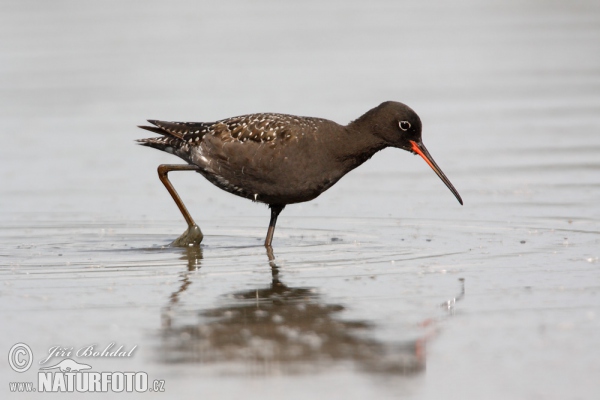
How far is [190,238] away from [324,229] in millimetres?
1369

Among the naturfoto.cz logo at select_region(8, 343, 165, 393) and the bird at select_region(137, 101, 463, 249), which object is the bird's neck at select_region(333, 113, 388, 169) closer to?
the bird at select_region(137, 101, 463, 249)

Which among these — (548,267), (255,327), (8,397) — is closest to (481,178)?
(548,267)

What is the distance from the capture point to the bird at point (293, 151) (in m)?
10.0

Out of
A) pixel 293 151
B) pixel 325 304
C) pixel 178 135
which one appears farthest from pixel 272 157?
pixel 325 304

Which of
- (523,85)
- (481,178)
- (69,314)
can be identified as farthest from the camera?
(523,85)

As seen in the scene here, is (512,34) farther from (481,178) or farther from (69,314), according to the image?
(69,314)

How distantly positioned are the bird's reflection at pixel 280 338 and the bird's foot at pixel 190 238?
78.5 inches

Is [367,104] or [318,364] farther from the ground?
[367,104]

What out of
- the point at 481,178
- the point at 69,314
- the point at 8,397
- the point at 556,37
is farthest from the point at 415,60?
the point at 8,397

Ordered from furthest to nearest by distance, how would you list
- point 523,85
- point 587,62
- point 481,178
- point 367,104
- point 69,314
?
point 587,62 → point 523,85 → point 367,104 → point 481,178 → point 69,314

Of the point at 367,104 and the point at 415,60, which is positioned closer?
the point at 367,104

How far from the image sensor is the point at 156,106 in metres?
17.7

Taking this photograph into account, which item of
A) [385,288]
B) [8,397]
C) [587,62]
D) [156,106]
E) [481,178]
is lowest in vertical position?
[8,397]

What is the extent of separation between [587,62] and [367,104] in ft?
20.5
